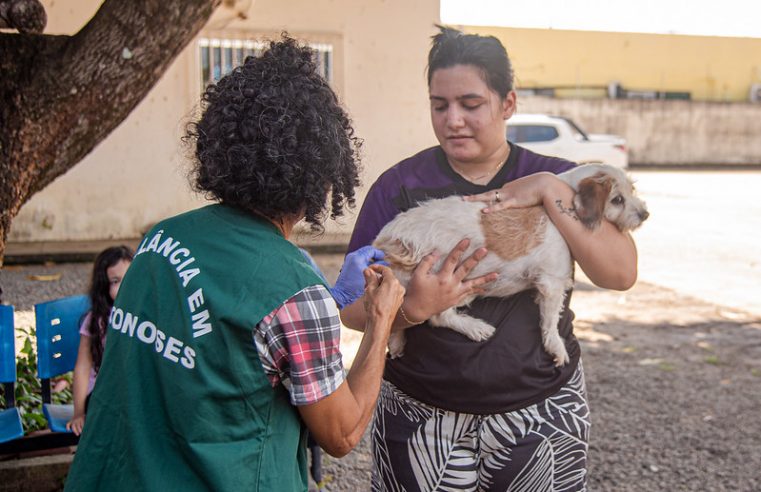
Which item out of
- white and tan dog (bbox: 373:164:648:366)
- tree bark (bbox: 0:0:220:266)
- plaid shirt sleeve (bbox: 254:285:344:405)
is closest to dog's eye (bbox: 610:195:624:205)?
white and tan dog (bbox: 373:164:648:366)

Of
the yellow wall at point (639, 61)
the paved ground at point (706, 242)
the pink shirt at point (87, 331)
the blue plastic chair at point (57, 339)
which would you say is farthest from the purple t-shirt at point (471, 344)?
the yellow wall at point (639, 61)

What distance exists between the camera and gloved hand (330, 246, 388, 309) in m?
2.27

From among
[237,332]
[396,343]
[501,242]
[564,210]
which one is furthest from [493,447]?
[237,332]

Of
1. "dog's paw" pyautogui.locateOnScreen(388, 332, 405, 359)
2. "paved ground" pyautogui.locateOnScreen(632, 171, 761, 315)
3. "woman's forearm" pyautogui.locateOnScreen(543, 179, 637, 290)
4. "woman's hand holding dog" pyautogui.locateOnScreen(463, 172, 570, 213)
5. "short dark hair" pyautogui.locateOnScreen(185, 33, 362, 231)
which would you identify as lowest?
"paved ground" pyautogui.locateOnScreen(632, 171, 761, 315)

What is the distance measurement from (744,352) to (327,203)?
6263mm

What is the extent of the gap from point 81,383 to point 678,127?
32.7 m

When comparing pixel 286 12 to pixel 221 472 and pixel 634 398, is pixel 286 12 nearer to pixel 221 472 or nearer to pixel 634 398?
pixel 634 398

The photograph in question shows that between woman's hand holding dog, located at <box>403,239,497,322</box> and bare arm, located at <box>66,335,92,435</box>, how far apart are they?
2234 millimetres

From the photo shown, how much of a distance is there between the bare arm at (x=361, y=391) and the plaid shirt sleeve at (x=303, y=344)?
46 millimetres

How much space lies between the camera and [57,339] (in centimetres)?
421

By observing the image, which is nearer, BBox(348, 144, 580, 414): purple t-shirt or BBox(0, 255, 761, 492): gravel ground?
BBox(348, 144, 580, 414): purple t-shirt

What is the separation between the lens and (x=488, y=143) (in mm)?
2420

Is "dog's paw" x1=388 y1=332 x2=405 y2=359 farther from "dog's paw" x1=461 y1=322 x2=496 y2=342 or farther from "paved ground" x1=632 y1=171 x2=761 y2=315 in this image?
"paved ground" x1=632 y1=171 x2=761 y2=315

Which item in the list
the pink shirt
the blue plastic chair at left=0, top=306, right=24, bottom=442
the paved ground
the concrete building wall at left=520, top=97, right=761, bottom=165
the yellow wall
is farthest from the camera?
the yellow wall
